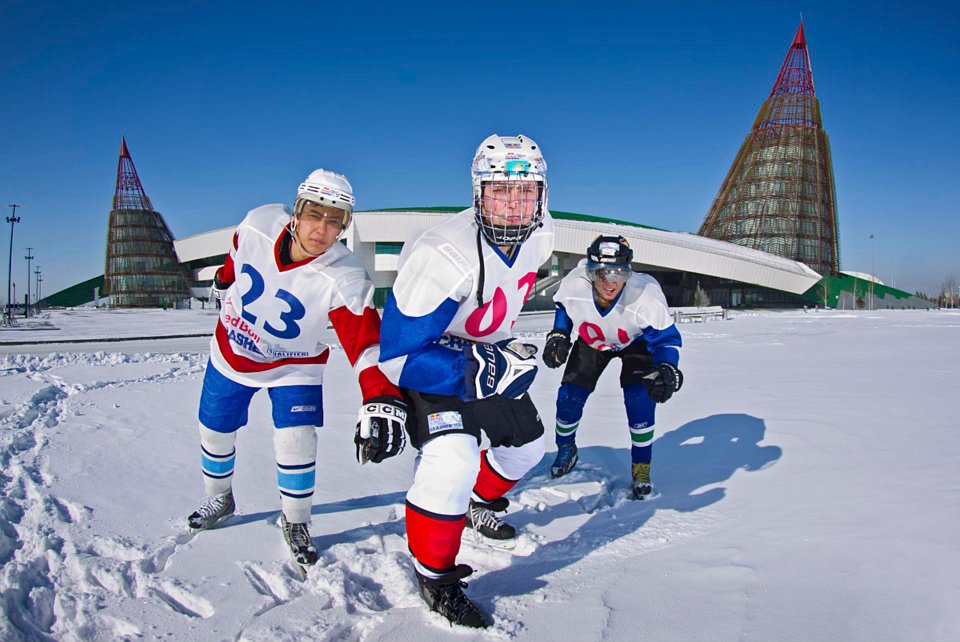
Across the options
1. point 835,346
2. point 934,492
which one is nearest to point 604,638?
point 934,492

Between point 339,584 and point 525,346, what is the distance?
50.7 inches

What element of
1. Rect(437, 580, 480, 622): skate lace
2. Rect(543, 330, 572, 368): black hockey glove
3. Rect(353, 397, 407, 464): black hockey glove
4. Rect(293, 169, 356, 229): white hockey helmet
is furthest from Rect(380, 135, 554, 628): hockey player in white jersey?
Rect(543, 330, 572, 368): black hockey glove

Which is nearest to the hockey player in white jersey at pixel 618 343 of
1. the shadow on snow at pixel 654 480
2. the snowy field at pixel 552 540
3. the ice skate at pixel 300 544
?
the shadow on snow at pixel 654 480

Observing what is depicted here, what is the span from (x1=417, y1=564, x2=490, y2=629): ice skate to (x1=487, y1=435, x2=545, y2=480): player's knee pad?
2.57ft

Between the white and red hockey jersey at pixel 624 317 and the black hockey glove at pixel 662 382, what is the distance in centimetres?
13

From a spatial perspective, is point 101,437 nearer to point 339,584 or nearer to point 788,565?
point 339,584

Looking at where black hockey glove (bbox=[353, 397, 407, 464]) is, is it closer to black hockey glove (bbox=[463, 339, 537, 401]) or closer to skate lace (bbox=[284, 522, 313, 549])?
black hockey glove (bbox=[463, 339, 537, 401])

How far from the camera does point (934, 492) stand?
3488 mm

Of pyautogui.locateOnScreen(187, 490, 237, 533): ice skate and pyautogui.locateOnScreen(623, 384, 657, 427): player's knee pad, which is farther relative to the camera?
pyautogui.locateOnScreen(623, 384, 657, 427): player's knee pad

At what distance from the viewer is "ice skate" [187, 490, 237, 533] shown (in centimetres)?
336

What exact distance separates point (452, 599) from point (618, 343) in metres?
2.59

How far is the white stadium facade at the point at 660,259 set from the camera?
46.7m

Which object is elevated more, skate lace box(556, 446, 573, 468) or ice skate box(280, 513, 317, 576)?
skate lace box(556, 446, 573, 468)

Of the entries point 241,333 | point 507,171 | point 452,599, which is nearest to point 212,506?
point 241,333
